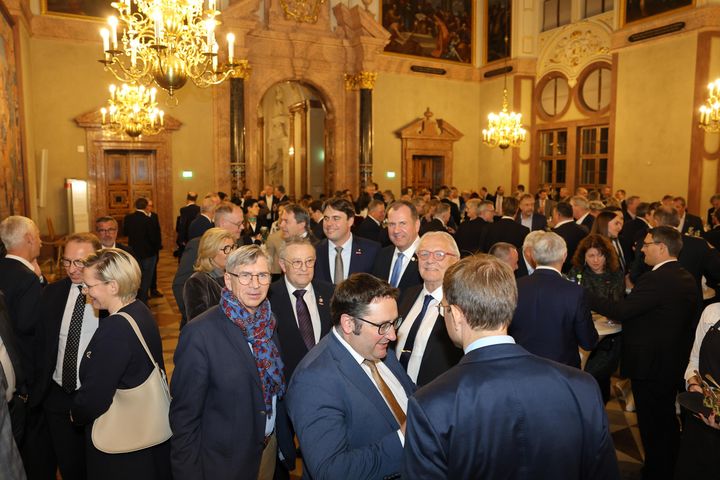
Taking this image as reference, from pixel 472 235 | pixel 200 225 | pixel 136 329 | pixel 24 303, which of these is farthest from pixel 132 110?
pixel 136 329

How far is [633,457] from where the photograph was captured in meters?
4.44

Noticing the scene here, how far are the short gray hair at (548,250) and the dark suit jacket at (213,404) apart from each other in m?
2.16

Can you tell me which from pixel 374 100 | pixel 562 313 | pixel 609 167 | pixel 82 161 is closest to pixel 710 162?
pixel 609 167

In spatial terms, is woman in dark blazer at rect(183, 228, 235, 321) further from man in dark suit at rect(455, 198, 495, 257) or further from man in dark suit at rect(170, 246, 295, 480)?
man in dark suit at rect(455, 198, 495, 257)

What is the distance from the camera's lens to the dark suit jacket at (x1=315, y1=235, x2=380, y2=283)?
16.7ft

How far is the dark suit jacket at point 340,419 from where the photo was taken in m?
2.07

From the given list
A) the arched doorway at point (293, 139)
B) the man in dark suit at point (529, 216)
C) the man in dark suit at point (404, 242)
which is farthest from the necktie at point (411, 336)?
the arched doorway at point (293, 139)

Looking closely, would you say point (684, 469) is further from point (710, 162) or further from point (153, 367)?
point (710, 162)

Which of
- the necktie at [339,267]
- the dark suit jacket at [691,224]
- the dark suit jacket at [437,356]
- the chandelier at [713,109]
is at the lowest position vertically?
the dark suit jacket at [437,356]

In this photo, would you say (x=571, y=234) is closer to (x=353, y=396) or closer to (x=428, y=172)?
(x=353, y=396)

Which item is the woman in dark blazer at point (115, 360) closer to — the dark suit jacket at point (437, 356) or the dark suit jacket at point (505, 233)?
the dark suit jacket at point (437, 356)

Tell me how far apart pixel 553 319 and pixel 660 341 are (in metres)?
0.94

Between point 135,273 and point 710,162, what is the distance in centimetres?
1455

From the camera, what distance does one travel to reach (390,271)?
186 inches
